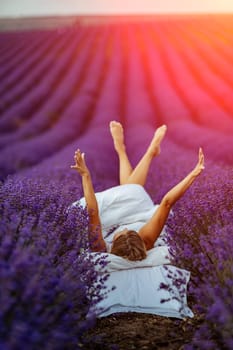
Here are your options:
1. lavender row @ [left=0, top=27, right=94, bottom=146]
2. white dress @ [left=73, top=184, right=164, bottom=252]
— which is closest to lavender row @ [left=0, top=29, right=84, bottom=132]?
lavender row @ [left=0, top=27, right=94, bottom=146]

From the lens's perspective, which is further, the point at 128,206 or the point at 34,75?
the point at 34,75

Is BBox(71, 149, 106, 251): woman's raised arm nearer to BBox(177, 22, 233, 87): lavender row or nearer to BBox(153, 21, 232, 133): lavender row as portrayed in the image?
BBox(153, 21, 232, 133): lavender row

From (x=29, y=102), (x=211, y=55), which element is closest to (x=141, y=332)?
(x=29, y=102)

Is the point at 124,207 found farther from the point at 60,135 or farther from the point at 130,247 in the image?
the point at 60,135

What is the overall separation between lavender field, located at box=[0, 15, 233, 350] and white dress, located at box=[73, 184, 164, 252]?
0.22 meters

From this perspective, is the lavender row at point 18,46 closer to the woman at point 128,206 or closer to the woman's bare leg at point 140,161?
the woman's bare leg at point 140,161

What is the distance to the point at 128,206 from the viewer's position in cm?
373

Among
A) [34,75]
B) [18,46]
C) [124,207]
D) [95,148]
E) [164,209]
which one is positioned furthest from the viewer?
[18,46]

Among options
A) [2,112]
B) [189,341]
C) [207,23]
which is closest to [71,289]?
[189,341]

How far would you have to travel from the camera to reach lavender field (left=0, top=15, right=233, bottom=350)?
1729 mm

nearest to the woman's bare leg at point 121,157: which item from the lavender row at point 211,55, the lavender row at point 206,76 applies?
the lavender row at point 206,76

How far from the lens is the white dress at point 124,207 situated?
3.62m

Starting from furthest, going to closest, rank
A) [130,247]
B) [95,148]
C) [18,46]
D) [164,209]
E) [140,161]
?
[18,46] → [95,148] → [140,161] → [164,209] → [130,247]

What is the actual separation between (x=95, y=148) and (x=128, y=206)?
339cm
